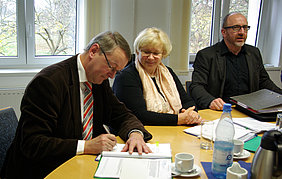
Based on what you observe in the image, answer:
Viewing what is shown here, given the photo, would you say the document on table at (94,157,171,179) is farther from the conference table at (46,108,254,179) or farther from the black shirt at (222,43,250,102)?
the black shirt at (222,43,250,102)

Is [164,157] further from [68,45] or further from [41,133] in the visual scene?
[68,45]

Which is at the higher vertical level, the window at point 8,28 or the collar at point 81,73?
the window at point 8,28

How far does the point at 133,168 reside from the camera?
126cm

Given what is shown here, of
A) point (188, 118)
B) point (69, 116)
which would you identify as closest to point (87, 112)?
point (69, 116)

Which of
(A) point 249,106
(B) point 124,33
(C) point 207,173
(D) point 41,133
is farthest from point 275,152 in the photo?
(B) point 124,33

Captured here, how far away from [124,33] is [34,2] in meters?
1.02

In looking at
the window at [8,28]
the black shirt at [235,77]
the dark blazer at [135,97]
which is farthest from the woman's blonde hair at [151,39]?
the window at [8,28]

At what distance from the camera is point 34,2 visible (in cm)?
326

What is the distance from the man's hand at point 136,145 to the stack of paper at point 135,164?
23 millimetres

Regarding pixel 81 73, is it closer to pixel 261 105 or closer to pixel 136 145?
pixel 136 145

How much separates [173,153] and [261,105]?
0.99m

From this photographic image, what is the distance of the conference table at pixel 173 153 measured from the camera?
1.23 metres

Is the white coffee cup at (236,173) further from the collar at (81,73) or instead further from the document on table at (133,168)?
the collar at (81,73)

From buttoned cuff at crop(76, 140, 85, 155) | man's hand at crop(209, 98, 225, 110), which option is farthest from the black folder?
buttoned cuff at crop(76, 140, 85, 155)
